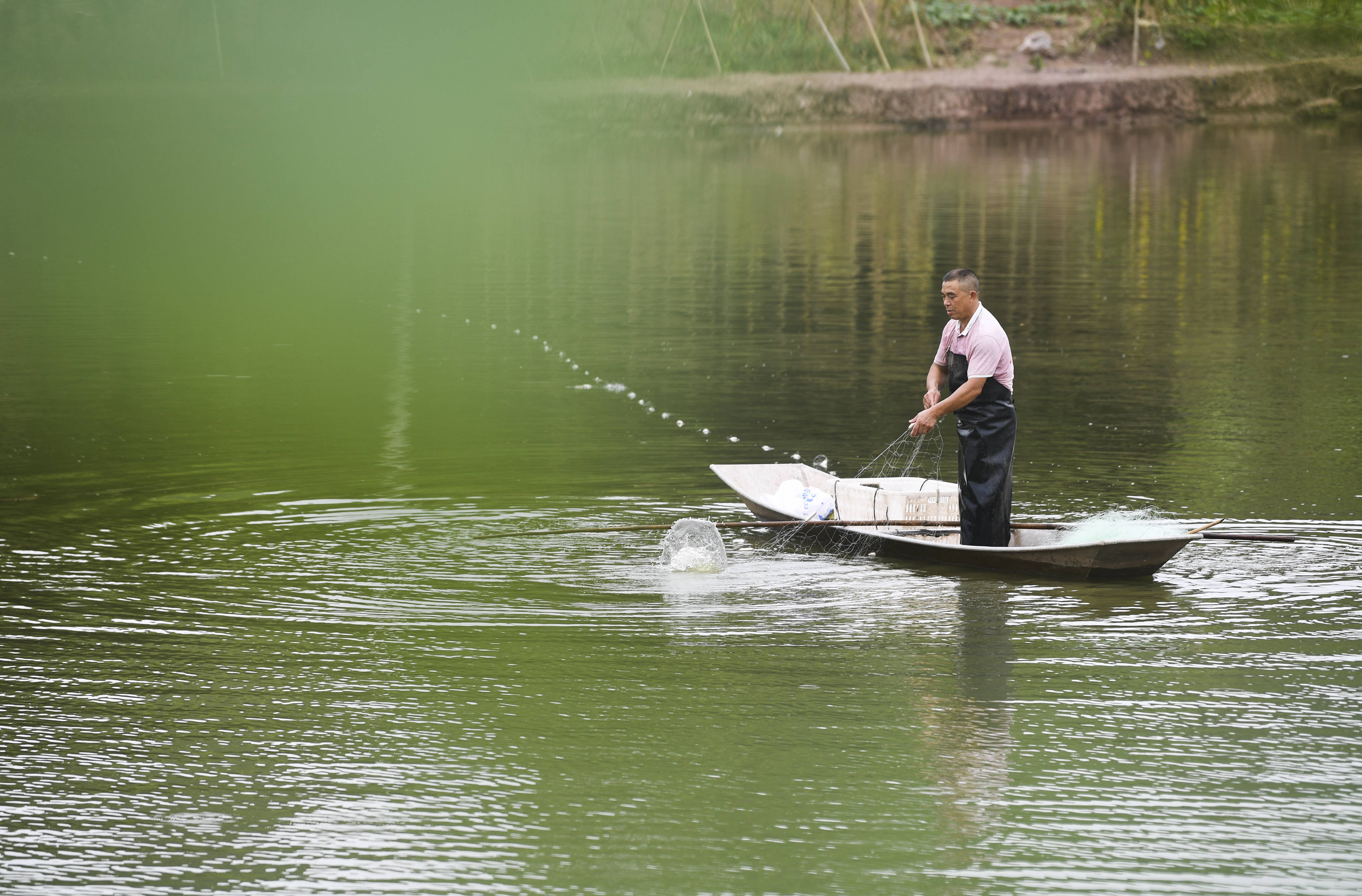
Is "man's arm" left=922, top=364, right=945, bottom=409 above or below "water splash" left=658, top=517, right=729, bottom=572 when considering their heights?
above

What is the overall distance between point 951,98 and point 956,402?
40.5 metres

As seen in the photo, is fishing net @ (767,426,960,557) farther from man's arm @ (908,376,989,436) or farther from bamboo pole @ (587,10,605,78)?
bamboo pole @ (587,10,605,78)

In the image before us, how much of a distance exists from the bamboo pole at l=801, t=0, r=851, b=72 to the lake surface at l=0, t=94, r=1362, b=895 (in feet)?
88.8

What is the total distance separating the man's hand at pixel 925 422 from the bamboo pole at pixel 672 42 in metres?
41.4

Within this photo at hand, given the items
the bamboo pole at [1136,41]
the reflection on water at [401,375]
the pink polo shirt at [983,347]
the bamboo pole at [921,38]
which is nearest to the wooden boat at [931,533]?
the pink polo shirt at [983,347]

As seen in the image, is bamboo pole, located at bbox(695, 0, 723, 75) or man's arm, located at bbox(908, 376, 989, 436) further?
bamboo pole, located at bbox(695, 0, 723, 75)

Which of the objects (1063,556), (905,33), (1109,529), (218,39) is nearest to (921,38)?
(905,33)

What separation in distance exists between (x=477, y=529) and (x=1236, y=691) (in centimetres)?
406

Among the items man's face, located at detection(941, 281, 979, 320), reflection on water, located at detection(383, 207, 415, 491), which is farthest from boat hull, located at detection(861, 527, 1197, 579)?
reflection on water, located at detection(383, 207, 415, 491)

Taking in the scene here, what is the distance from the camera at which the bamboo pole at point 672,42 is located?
48250 mm

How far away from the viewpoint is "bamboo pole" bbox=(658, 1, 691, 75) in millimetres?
48250

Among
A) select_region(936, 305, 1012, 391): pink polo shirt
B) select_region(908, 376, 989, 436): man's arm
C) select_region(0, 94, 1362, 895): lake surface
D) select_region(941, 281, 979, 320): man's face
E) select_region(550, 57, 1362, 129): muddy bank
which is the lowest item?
select_region(0, 94, 1362, 895): lake surface

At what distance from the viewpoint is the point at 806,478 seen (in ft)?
29.5

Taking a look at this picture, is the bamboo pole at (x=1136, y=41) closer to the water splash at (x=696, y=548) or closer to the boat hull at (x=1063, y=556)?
the boat hull at (x=1063, y=556)
